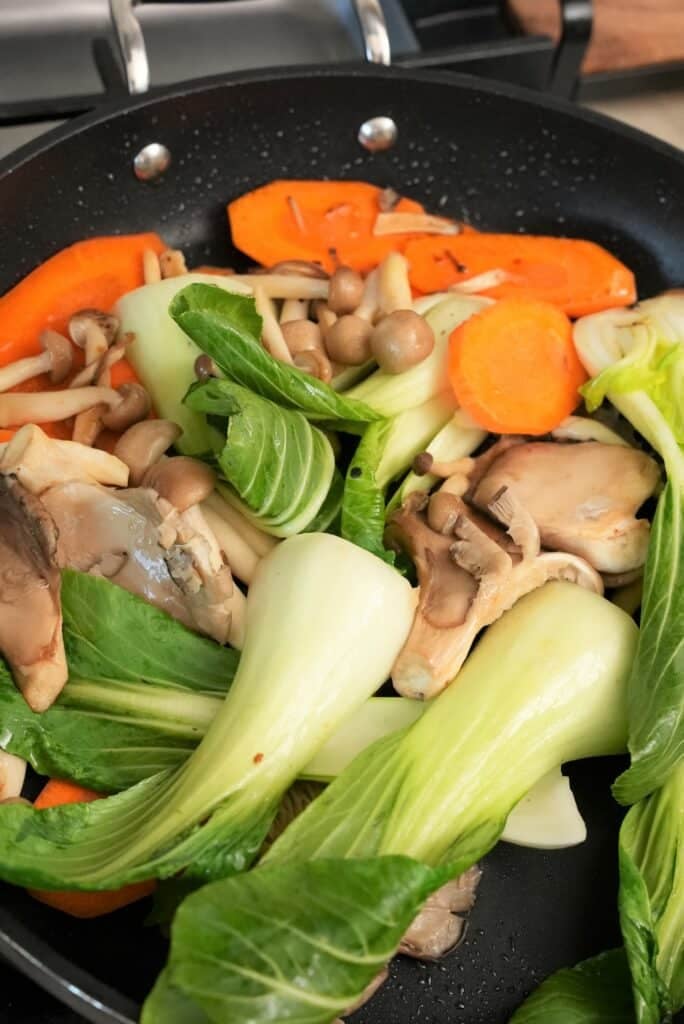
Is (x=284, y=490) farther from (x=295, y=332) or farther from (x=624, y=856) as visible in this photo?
(x=624, y=856)

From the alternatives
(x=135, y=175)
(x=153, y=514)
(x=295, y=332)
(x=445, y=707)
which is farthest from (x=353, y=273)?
(x=445, y=707)

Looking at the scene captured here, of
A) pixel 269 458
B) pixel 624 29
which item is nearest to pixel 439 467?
→ pixel 269 458

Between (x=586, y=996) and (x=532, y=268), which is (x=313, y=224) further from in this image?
(x=586, y=996)

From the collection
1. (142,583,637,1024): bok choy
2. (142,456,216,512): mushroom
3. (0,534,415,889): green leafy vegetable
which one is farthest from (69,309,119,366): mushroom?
(142,583,637,1024): bok choy

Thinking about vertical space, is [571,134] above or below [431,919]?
above

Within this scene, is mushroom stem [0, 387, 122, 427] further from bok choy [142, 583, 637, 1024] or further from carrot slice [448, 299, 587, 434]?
bok choy [142, 583, 637, 1024]

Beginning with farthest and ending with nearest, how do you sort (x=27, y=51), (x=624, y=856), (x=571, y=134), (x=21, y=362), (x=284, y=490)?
(x=27, y=51) < (x=571, y=134) < (x=21, y=362) < (x=284, y=490) < (x=624, y=856)
